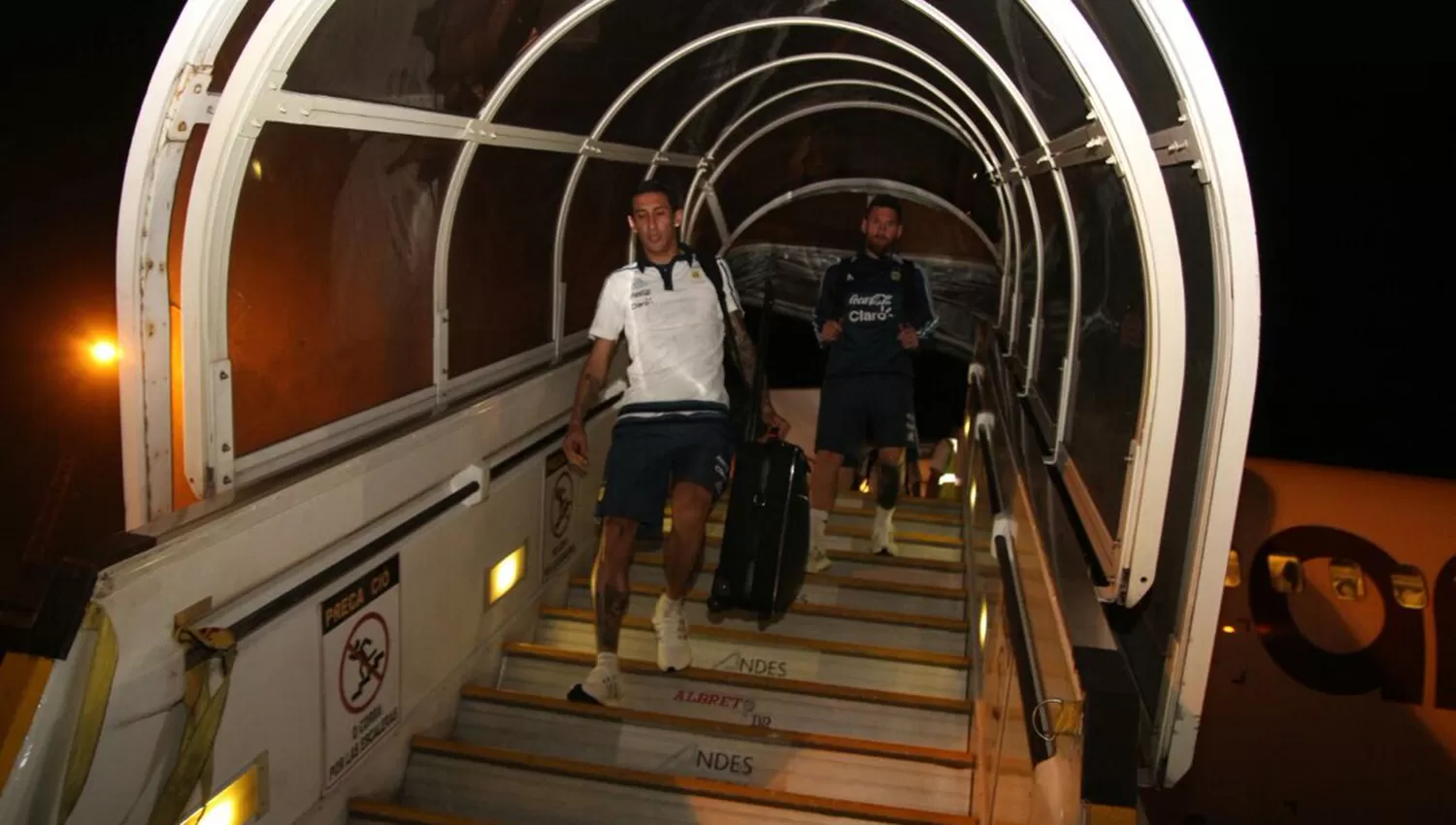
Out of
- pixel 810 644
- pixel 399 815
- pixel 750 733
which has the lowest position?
pixel 399 815

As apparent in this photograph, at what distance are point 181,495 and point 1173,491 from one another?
2.80 metres

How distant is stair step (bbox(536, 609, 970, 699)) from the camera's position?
174 inches

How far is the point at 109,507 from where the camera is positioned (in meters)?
9.52

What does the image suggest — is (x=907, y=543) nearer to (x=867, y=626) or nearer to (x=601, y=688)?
(x=867, y=626)

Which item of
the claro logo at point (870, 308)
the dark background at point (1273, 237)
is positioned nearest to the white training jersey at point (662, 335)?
the claro logo at point (870, 308)

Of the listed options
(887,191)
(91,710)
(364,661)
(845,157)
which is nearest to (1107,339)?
(364,661)

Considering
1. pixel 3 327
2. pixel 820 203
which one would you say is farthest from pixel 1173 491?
pixel 3 327

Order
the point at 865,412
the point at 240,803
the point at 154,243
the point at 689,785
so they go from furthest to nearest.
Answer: the point at 865,412, the point at 689,785, the point at 240,803, the point at 154,243

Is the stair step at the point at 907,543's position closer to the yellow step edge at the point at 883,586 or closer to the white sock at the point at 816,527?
the white sock at the point at 816,527

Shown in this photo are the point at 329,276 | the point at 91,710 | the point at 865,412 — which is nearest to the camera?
the point at 91,710

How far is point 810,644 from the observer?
457 cm

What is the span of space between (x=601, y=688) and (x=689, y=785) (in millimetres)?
641

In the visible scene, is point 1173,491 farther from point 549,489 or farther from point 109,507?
point 109,507

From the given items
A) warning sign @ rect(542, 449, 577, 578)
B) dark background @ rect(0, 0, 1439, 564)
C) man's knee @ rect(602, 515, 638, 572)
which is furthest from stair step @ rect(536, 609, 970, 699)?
dark background @ rect(0, 0, 1439, 564)
